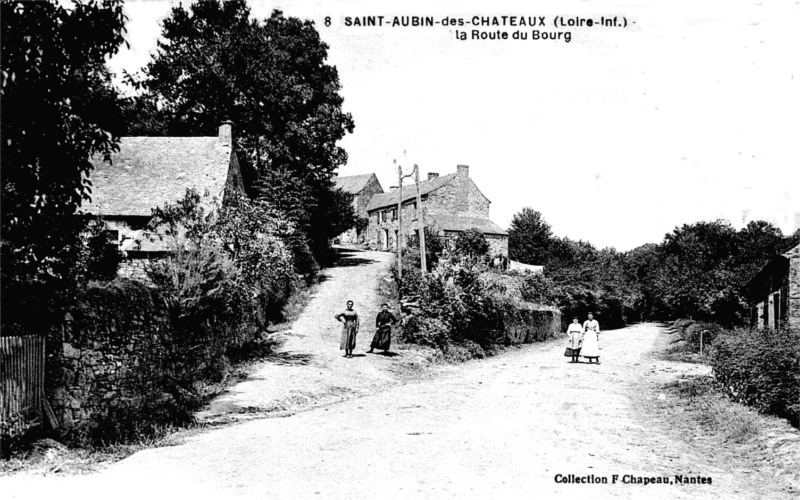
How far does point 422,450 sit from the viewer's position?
9.20 metres

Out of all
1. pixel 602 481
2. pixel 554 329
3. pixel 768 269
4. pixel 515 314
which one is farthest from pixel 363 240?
pixel 602 481

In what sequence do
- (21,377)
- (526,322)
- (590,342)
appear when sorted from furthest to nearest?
(526,322) → (590,342) → (21,377)

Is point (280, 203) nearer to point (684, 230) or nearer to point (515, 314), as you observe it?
point (515, 314)

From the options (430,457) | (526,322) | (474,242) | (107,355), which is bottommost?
(526,322)

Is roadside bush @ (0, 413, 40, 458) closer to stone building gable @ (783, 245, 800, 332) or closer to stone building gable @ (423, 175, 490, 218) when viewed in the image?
stone building gable @ (783, 245, 800, 332)

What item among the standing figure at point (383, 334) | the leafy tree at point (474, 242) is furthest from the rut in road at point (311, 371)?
the leafy tree at point (474, 242)

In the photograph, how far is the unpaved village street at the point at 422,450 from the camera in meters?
7.29

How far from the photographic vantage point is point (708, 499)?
7.20 metres

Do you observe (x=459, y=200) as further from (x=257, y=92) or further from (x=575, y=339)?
(x=575, y=339)

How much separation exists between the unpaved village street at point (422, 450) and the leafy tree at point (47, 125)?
2.89m

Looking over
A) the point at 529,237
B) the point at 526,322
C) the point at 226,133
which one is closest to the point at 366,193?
the point at 529,237

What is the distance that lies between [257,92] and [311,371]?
23.2 metres

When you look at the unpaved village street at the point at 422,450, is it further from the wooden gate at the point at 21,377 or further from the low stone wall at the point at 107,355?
the low stone wall at the point at 107,355

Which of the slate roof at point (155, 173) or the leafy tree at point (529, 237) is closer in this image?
the slate roof at point (155, 173)
